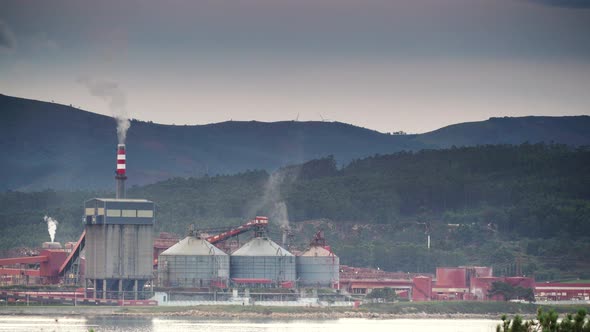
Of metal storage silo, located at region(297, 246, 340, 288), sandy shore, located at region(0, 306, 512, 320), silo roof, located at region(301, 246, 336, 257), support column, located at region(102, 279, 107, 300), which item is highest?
silo roof, located at region(301, 246, 336, 257)

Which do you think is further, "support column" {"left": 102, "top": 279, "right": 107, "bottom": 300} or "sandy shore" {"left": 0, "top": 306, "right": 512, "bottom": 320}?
"support column" {"left": 102, "top": 279, "right": 107, "bottom": 300}

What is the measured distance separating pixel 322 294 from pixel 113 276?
20.8m

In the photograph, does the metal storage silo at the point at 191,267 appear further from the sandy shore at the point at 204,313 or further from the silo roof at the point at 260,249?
the sandy shore at the point at 204,313

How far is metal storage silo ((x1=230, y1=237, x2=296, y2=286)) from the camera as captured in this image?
154m

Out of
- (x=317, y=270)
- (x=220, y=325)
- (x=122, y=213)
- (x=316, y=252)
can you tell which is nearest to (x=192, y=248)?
(x=122, y=213)

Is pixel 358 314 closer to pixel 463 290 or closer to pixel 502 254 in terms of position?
pixel 463 290

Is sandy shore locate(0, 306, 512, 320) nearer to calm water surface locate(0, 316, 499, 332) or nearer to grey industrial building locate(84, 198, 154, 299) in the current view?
calm water surface locate(0, 316, 499, 332)

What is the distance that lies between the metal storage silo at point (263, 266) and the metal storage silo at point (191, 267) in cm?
255

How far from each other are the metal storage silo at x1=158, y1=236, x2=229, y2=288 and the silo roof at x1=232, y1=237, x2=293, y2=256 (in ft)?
13.1

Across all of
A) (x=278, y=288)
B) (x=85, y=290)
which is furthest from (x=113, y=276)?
(x=278, y=288)

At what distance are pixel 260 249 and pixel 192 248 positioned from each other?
735 cm

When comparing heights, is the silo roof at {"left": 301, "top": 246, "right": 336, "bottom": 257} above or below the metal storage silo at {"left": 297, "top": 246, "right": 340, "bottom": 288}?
above

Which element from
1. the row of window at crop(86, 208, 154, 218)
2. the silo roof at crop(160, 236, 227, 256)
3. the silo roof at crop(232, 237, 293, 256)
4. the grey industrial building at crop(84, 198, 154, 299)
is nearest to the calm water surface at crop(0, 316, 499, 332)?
the grey industrial building at crop(84, 198, 154, 299)

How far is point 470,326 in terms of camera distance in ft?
429
